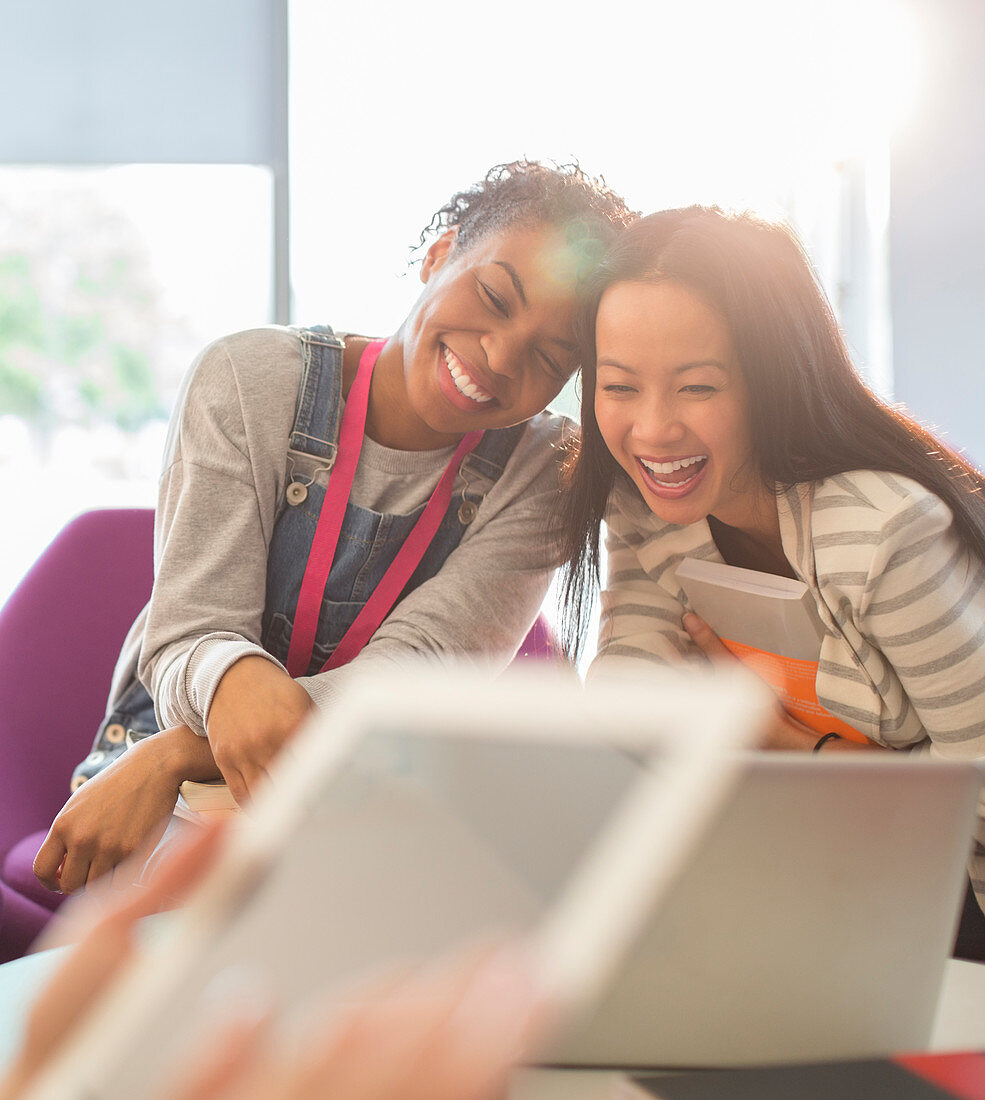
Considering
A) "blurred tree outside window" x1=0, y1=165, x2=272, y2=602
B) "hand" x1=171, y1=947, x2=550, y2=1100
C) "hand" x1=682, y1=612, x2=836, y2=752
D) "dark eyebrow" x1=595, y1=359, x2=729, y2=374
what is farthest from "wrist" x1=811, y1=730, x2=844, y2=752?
"blurred tree outside window" x1=0, y1=165, x2=272, y2=602

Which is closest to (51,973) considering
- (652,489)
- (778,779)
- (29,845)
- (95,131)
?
(778,779)

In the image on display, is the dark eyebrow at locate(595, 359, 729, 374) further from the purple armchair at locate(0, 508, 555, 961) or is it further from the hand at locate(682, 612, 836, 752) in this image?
the purple armchair at locate(0, 508, 555, 961)

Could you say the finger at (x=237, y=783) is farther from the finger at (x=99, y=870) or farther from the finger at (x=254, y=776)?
the finger at (x=99, y=870)

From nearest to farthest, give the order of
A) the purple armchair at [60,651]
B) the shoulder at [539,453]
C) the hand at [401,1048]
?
the hand at [401,1048], the shoulder at [539,453], the purple armchair at [60,651]

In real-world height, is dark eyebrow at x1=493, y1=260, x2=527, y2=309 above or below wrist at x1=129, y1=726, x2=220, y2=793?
above

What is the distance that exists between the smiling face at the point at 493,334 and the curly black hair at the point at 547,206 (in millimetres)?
20

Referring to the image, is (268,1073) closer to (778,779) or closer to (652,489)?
(778,779)

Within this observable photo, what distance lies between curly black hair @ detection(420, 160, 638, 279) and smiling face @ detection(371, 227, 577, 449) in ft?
0.07

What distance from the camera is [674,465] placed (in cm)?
91

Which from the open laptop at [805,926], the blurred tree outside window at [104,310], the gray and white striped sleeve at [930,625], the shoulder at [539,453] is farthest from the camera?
the blurred tree outside window at [104,310]

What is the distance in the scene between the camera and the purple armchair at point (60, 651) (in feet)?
4.11

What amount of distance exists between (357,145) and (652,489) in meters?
1.67

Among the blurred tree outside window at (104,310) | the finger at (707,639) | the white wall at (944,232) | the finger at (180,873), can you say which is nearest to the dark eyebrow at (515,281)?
the finger at (707,639)

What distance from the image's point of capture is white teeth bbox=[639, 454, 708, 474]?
910 mm
